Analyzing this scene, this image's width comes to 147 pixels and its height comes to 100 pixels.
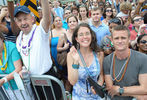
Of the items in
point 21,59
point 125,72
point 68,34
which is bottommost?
point 125,72

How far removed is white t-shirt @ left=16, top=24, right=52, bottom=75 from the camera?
6.04ft

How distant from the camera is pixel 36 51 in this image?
6.04 feet

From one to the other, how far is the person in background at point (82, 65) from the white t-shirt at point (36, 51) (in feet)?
1.39

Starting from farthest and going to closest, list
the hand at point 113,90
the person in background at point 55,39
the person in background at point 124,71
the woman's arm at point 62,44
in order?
the person in background at point 55,39 → the woman's arm at point 62,44 → the hand at point 113,90 → the person in background at point 124,71

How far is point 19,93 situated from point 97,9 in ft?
8.93

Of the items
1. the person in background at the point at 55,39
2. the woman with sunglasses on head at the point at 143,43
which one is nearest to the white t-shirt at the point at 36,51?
the person in background at the point at 55,39

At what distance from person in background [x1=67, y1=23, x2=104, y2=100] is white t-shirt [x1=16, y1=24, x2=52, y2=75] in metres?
0.42

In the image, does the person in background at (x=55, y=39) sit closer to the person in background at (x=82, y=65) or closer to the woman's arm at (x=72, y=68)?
the person in background at (x=82, y=65)

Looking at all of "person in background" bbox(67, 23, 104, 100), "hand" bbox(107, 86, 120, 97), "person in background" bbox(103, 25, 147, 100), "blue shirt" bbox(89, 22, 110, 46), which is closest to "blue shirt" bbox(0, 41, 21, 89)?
"person in background" bbox(67, 23, 104, 100)

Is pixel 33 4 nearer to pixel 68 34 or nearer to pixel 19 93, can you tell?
pixel 68 34

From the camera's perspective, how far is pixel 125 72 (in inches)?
67.4

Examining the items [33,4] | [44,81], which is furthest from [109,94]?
[33,4]

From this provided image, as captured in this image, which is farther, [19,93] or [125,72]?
[19,93]

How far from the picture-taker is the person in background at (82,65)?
180 cm
